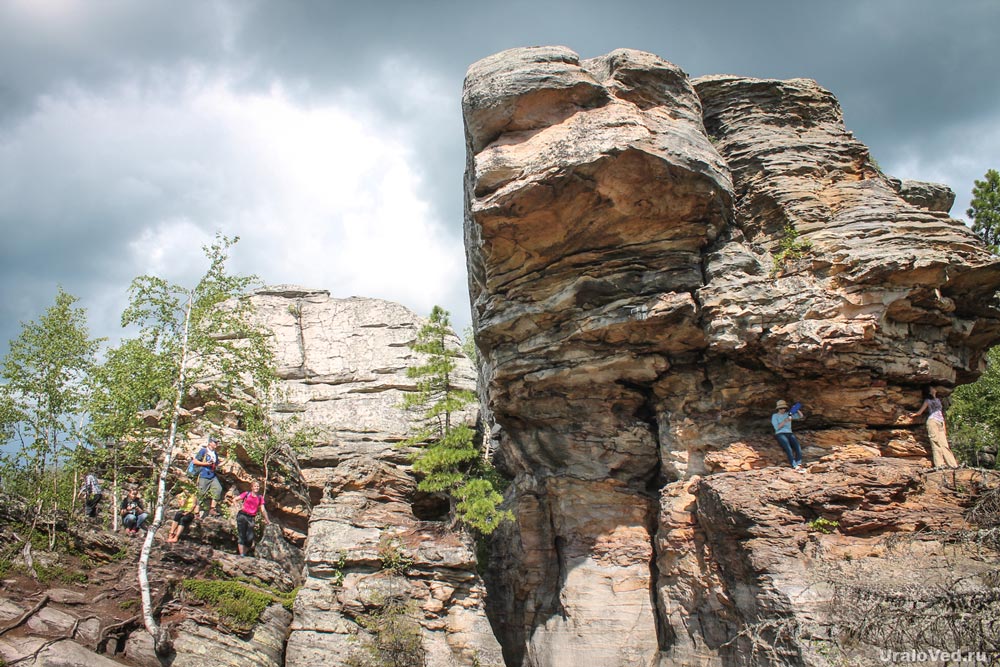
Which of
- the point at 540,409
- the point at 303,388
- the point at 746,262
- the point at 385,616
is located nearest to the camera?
the point at 385,616

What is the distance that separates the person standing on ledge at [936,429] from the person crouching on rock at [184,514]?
1731 cm

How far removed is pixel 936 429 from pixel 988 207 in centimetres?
1780

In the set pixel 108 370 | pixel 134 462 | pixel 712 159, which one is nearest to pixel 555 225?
pixel 712 159

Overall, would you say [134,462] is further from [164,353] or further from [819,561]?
[819,561]

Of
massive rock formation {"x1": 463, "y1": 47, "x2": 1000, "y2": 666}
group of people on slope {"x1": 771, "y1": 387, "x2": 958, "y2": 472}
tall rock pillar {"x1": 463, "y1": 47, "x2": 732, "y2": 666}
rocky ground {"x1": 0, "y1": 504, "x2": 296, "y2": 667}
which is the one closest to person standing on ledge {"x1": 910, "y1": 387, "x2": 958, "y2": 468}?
group of people on slope {"x1": 771, "y1": 387, "x2": 958, "y2": 472}

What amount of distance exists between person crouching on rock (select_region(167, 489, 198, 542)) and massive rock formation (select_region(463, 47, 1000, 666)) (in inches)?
329

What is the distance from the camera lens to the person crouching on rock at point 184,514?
15305mm

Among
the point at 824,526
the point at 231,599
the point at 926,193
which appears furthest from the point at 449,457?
the point at 926,193

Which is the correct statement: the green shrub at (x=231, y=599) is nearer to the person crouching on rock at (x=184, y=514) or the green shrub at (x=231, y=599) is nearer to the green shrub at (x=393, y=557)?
the person crouching on rock at (x=184, y=514)

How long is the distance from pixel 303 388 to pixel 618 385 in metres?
14.0

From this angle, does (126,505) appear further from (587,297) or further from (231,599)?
(587,297)

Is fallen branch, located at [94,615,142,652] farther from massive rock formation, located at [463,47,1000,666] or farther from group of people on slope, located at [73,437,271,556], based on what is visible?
massive rock formation, located at [463,47,1000,666]

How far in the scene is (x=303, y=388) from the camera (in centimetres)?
2528

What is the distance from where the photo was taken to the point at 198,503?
1614 centimetres
